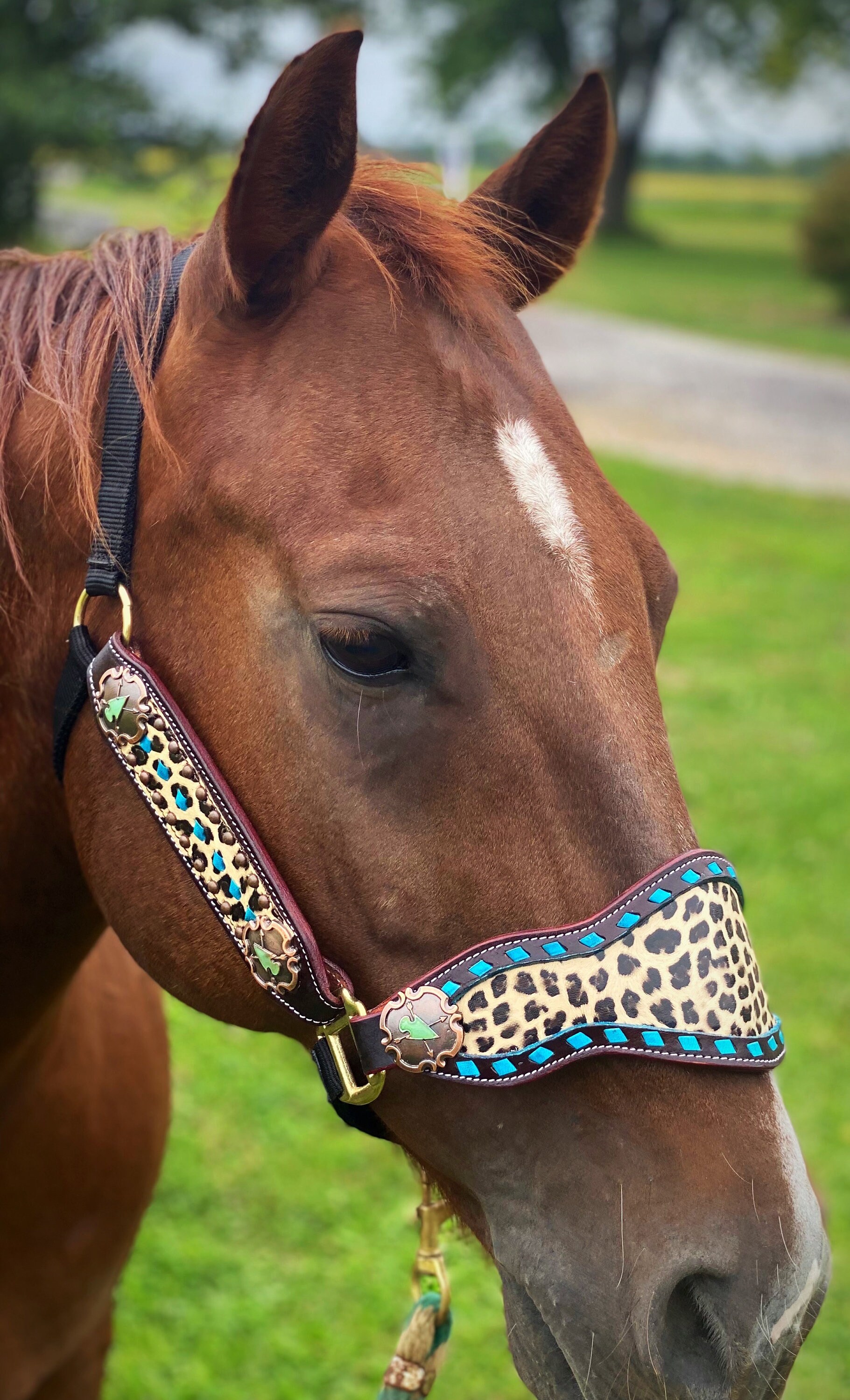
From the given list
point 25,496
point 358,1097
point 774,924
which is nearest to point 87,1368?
point 358,1097

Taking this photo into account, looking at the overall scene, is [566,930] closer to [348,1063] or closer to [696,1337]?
[348,1063]

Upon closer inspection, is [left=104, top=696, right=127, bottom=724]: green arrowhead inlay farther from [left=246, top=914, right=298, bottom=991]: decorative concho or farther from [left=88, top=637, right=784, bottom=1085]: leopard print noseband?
[left=246, top=914, right=298, bottom=991]: decorative concho

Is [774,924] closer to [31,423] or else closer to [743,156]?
[31,423]

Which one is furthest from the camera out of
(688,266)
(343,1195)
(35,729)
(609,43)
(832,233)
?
(609,43)

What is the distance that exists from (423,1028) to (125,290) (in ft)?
3.54

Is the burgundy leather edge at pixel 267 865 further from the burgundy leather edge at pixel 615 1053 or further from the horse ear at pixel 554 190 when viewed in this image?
the horse ear at pixel 554 190

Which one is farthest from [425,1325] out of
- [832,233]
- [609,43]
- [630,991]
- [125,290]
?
[609,43]

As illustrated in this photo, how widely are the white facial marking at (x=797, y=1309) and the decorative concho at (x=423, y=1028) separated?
1.45ft

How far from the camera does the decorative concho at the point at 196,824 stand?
1389 millimetres

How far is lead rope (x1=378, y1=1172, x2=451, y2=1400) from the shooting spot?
1628 mm

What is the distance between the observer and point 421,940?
4.42ft

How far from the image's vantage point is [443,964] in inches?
52.3

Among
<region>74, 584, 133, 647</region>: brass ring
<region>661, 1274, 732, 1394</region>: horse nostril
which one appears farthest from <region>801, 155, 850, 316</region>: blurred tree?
<region>661, 1274, 732, 1394</region>: horse nostril

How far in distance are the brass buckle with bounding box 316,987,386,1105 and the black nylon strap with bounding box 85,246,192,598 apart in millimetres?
594
